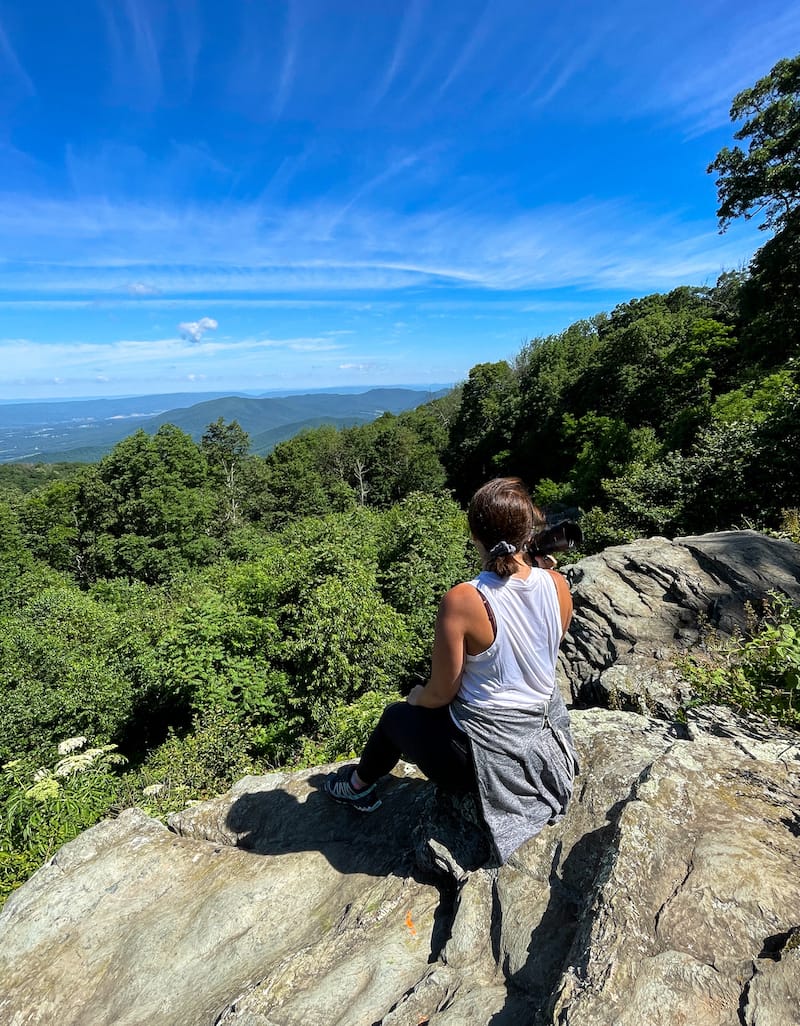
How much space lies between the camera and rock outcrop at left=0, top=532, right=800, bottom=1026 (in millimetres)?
2000

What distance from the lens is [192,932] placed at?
3.46 meters

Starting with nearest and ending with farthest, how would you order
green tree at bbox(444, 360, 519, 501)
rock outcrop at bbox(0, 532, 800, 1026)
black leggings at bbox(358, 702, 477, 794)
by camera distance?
rock outcrop at bbox(0, 532, 800, 1026) → black leggings at bbox(358, 702, 477, 794) → green tree at bbox(444, 360, 519, 501)

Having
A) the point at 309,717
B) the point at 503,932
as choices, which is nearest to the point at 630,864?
the point at 503,932

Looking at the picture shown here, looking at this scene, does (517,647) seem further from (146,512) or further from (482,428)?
(482,428)

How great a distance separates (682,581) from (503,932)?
7.60 m

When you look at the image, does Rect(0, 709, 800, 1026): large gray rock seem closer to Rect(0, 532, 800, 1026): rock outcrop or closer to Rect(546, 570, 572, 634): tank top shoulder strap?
Rect(0, 532, 800, 1026): rock outcrop

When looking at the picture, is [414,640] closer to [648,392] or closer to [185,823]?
[185,823]

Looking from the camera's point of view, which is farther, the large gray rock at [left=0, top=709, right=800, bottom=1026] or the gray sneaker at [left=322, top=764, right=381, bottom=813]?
the gray sneaker at [left=322, top=764, right=381, bottom=813]

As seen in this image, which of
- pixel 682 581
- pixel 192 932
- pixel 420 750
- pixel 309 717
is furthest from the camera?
pixel 309 717

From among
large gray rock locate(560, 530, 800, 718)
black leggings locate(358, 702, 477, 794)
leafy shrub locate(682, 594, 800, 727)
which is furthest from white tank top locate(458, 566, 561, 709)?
large gray rock locate(560, 530, 800, 718)

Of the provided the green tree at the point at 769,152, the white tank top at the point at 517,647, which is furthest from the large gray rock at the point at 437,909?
the green tree at the point at 769,152

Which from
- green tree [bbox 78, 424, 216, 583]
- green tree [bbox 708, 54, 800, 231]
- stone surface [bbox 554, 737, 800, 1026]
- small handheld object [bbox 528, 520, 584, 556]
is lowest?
green tree [bbox 78, 424, 216, 583]

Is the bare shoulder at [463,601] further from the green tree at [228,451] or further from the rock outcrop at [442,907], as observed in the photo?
the green tree at [228,451]

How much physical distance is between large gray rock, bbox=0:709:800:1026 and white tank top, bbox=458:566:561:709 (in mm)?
797
